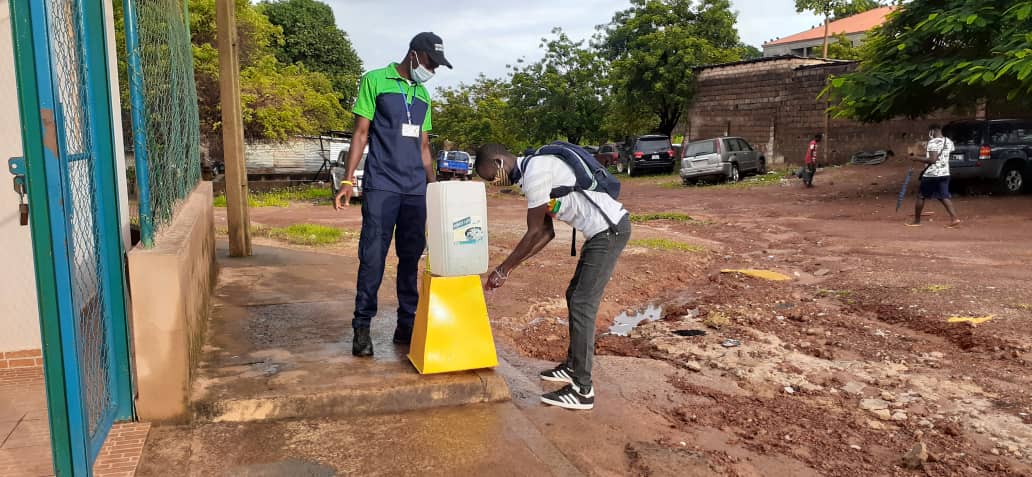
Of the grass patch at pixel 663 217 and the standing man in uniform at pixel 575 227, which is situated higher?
the standing man in uniform at pixel 575 227

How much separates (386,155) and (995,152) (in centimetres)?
1450

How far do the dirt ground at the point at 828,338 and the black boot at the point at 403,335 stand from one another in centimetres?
108

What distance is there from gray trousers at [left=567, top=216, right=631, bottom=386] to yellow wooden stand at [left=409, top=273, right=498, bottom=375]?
1.53ft

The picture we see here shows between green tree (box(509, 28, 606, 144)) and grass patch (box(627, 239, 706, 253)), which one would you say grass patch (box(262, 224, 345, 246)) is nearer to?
grass patch (box(627, 239, 706, 253))

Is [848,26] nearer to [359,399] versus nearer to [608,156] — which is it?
[608,156]

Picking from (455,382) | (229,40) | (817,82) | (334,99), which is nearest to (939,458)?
(455,382)

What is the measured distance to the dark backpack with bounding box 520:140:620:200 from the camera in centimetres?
373

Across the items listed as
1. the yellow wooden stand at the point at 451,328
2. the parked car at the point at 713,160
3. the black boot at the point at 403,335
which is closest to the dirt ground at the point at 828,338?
the yellow wooden stand at the point at 451,328

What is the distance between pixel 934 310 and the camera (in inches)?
238

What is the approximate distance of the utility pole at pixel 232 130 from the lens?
7.03 meters

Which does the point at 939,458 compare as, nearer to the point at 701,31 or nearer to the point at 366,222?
the point at 366,222

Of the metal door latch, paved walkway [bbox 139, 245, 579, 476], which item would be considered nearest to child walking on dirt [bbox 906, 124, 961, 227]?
paved walkway [bbox 139, 245, 579, 476]

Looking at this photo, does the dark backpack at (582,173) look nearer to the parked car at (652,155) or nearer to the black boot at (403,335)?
the black boot at (403,335)

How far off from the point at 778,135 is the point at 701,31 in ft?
22.2
